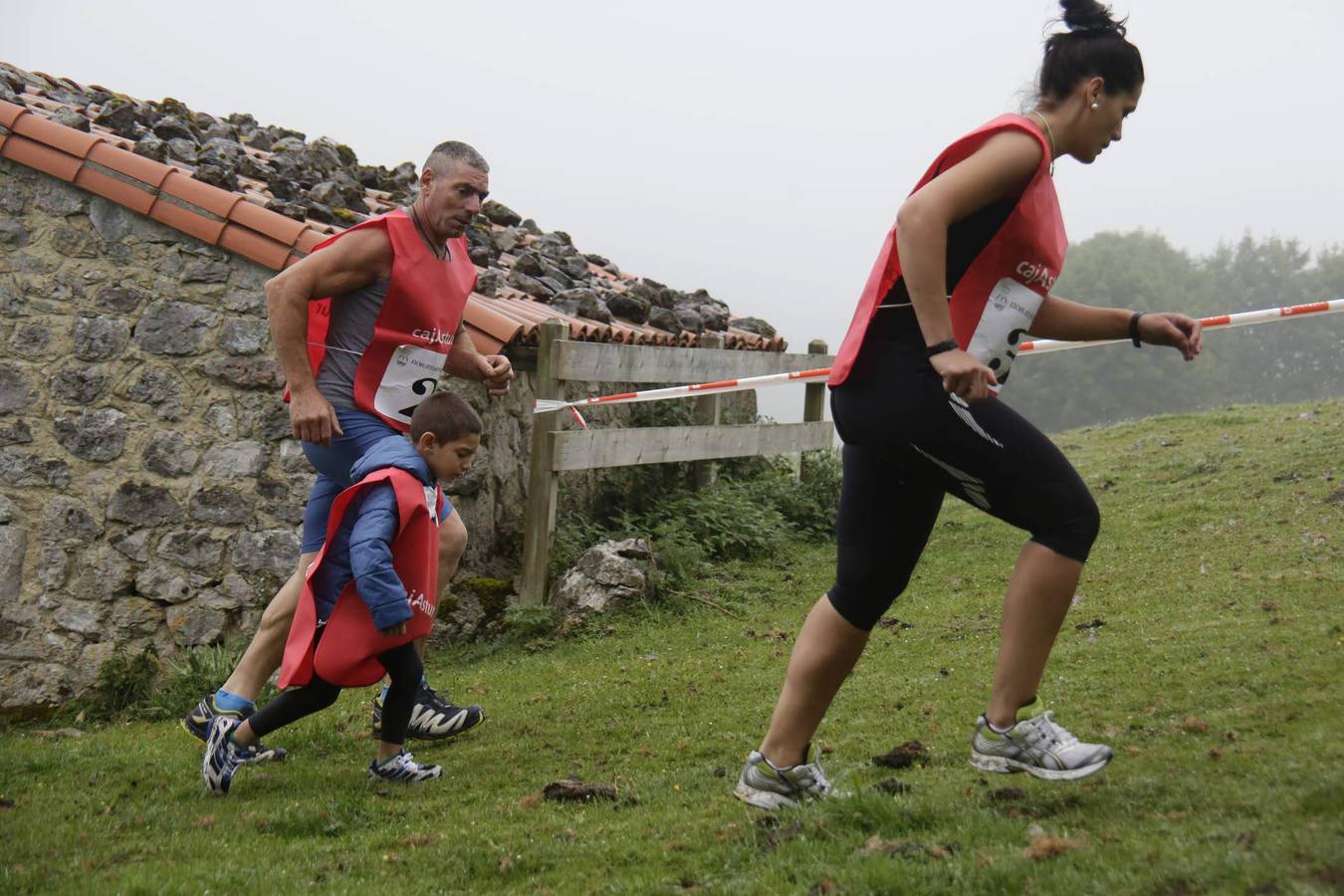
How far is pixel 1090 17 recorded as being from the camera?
3338 mm

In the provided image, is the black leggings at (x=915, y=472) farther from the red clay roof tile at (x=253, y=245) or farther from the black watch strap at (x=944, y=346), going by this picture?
the red clay roof tile at (x=253, y=245)

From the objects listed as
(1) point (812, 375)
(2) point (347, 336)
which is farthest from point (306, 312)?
(1) point (812, 375)

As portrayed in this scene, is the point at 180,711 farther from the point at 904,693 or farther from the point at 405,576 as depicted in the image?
the point at 904,693

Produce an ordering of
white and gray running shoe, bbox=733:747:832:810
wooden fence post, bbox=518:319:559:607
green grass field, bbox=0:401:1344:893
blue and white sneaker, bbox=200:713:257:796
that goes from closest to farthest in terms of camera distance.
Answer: green grass field, bbox=0:401:1344:893 → white and gray running shoe, bbox=733:747:832:810 → blue and white sneaker, bbox=200:713:257:796 → wooden fence post, bbox=518:319:559:607

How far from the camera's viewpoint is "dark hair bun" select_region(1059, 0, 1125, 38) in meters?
3.33

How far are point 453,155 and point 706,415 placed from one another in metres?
5.43

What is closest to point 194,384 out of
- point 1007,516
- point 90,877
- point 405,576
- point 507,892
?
point 405,576

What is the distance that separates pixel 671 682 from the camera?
6.22 m

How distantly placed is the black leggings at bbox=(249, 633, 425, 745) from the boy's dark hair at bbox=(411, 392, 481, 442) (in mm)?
763

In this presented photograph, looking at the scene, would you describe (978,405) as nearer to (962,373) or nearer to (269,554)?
(962,373)

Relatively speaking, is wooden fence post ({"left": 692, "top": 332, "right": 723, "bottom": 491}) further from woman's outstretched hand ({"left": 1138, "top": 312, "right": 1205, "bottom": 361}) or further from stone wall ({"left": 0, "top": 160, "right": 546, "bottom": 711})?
woman's outstretched hand ({"left": 1138, "top": 312, "right": 1205, "bottom": 361})

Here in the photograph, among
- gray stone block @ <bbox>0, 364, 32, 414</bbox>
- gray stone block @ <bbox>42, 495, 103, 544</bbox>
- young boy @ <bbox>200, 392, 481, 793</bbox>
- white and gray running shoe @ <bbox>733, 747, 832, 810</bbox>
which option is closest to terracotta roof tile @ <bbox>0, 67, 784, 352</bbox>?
gray stone block @ <bbox>0, 364, 32, 414</bbox>

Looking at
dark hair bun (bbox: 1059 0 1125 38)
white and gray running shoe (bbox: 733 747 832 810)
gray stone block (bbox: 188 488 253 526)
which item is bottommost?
gray stone block (bbox: 188 488 253 526)

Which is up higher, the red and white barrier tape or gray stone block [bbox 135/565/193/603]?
the red and white barrier tape
